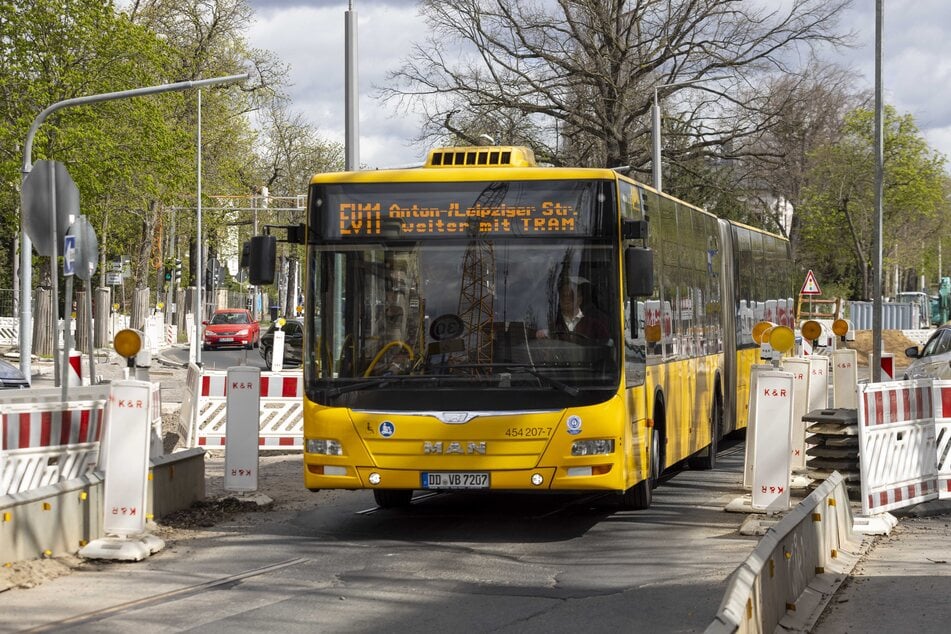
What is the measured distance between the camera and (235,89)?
6794 cm

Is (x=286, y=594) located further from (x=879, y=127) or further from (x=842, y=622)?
(x=879, y=127)

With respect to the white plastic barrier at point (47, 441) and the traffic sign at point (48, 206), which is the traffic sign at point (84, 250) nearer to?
the traffic sign at point (48, 206)

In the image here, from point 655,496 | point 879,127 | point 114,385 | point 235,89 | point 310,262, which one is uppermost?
point 235,89

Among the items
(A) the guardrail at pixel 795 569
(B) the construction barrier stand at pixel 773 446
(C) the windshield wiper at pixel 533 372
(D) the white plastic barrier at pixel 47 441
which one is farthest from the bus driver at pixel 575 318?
(D) the white plastic barrier at pixel 47 441

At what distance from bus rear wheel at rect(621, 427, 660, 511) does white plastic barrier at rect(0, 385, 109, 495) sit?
4.80m

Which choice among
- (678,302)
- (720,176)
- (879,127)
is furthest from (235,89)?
(678,302)

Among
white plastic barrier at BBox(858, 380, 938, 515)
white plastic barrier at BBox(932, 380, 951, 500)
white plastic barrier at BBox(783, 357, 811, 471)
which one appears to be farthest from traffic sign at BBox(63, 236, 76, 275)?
white plastic barrier at BBox(932, 380, 951, 500)

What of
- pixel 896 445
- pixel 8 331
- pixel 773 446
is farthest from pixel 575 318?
pixel 8 331

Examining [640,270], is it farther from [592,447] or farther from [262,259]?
[262,259]

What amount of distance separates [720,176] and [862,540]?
35.0 meters

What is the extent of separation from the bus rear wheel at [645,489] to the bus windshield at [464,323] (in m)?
1.82

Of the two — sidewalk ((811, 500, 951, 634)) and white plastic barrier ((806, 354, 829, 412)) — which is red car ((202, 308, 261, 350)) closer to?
white plastic barrier ((806, 354, 829, 412))

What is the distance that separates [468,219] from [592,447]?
6.95 ft

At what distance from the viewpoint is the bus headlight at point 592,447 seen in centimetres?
1226
